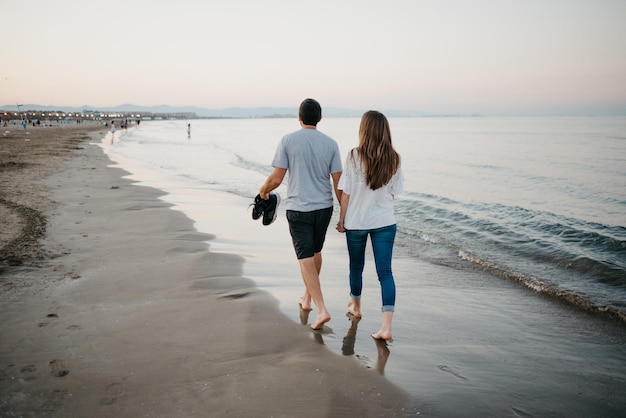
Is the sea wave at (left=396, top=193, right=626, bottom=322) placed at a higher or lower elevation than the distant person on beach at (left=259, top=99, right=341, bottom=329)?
lower

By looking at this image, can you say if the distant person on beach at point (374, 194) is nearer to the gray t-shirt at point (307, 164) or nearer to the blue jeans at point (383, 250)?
the blue jeans at point (383, 250)

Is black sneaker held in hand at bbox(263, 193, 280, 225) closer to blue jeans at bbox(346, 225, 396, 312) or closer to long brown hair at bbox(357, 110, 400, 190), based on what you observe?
blue jeans at bbox(346, 225, 396, 312)

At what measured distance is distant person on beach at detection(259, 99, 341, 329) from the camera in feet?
12.4

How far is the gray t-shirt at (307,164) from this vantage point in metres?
3.79

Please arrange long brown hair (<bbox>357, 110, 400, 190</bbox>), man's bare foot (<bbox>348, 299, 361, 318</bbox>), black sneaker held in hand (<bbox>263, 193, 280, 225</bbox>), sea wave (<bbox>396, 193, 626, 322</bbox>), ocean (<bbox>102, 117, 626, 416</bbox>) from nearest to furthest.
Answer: ocean (<bbox>102, 117, 626, 416</bbox>) → long brown hair (<bbox>357, 110, 400, 190</bbox>) → black sneaker held in hand (<bbox>263, 193, 280, 225</bbox>) → man's bare foot (<bbox>348, 299, 361, 318</bbox>) → sea wave (<bbox>396, 193, 626, 322</bbox>)

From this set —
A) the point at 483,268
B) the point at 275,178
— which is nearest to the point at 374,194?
the point at 275,178

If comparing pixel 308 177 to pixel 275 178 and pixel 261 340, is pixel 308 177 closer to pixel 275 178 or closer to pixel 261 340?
pixel 275 178

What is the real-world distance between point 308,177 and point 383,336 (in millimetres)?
1584

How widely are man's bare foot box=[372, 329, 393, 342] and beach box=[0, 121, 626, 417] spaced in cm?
8

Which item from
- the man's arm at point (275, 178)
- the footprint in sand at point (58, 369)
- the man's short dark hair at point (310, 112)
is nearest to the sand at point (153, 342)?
the footprint in sand at point (58, 369)

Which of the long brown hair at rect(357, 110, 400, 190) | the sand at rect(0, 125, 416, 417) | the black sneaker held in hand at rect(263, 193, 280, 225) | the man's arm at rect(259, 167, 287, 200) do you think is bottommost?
the sand at rect(0, 125, 416, 417)

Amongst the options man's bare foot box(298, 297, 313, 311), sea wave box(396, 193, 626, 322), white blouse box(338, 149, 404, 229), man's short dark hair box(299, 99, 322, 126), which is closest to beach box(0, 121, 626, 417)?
man's bare foot box(298, 297, 313, 311)

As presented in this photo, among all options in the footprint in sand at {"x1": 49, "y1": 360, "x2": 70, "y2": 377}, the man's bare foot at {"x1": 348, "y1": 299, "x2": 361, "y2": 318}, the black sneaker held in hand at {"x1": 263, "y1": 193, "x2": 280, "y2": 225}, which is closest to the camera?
the footprint in sand at {"x1": 49, "y1": 360, "x2": 70, "y2": 377}

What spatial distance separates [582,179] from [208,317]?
804 inches
